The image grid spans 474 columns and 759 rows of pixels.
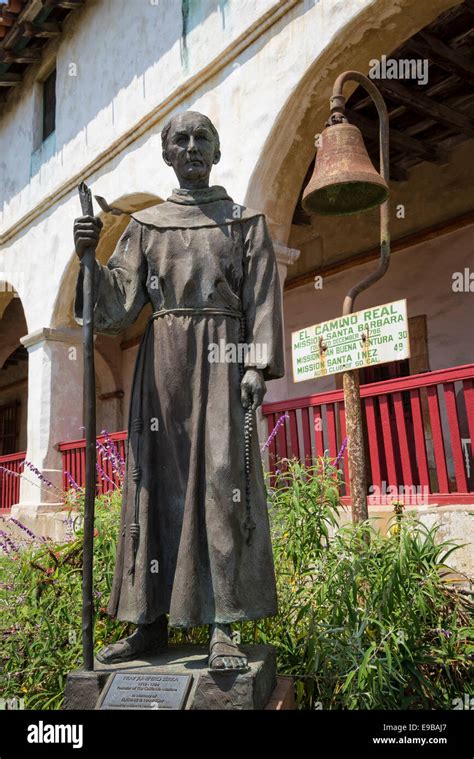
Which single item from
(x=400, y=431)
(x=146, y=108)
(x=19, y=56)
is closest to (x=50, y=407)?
(x=146, y=108)

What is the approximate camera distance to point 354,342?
12.1 ft

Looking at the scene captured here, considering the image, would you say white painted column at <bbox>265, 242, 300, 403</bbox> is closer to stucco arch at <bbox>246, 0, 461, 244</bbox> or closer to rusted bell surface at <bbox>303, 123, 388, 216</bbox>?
stucco arch at <bbox>246, 0, 461, 244</bbox>

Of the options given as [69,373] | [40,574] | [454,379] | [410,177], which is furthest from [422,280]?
[40,574]

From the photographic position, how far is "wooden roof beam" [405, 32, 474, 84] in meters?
6.07

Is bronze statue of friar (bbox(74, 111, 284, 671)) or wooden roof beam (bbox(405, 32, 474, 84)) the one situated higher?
wooden roof beam (bbox(405, 32, 474, 84))

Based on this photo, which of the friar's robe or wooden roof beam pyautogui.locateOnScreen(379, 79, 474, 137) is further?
wooden roof beam pyautogui.locateOnScreen(379, 79, 474, 137)

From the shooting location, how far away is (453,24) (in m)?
6.08

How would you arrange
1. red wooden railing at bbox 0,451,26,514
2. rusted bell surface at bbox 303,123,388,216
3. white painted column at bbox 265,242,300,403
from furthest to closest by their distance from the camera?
red wooden railing at bbox 0,451,26,514 < white painted column at bbox 265,242,300,403 < rusted bell surface at bbox 303,123,388,216

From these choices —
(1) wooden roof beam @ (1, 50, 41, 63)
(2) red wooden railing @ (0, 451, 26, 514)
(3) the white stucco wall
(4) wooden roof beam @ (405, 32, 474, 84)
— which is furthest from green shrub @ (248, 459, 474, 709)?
(1) wooden roof beam @ (1, 50, 41, 63)

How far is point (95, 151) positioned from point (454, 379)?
18.9 feet

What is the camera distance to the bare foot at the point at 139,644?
2373 mm

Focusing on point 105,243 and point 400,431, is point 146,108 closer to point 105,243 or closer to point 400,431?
point 105,243

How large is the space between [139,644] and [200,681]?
39 centimetres

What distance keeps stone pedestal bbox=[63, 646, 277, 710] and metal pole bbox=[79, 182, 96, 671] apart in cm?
7
